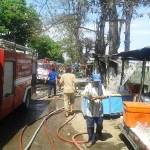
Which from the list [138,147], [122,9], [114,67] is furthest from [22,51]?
[114,67]

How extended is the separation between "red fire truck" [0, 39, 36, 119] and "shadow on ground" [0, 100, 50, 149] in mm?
567

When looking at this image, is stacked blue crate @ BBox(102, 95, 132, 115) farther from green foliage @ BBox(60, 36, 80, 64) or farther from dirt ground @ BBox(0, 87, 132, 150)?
green foliage @ BBox(60, 36, 80, 64)

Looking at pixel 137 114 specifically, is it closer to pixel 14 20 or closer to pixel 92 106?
pixel 92 106

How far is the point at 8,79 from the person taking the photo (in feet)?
46.6

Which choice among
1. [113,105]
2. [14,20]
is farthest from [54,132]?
[14,20]

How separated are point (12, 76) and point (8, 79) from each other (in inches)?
25.5

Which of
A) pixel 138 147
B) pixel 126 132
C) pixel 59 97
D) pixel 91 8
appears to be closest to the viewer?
pixel 138 147

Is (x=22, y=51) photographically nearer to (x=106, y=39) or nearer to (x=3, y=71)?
(x=3, y=71)

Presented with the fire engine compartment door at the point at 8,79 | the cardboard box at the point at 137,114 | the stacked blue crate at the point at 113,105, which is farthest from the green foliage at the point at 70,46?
the cardboard box at the point at 137,114

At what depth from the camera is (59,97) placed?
1057 inches

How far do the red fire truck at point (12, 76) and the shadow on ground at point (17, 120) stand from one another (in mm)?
567

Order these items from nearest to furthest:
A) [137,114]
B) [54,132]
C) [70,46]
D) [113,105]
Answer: [137,114]
[54,132]
[113,105]
[70,46]

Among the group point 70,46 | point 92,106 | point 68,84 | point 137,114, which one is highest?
point 70,46

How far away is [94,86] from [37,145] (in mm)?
2251
